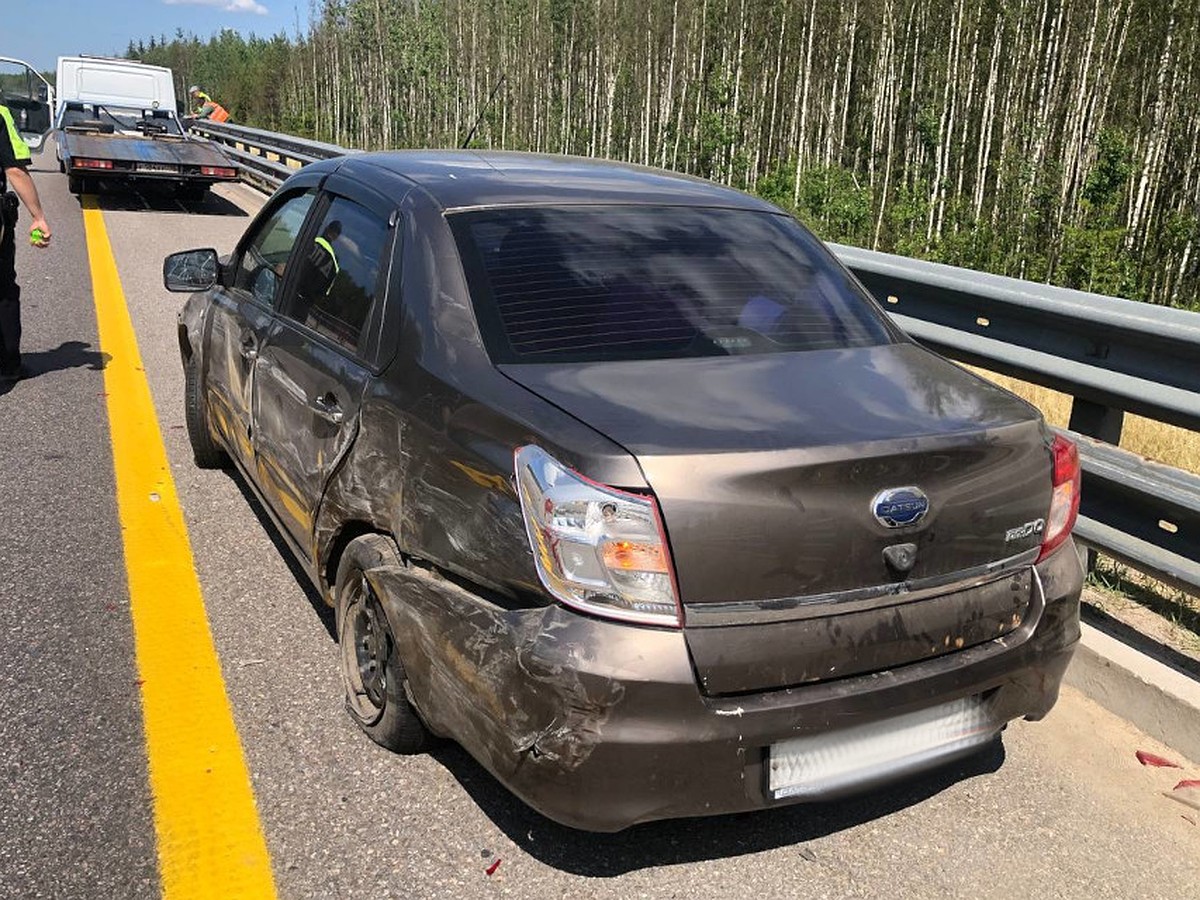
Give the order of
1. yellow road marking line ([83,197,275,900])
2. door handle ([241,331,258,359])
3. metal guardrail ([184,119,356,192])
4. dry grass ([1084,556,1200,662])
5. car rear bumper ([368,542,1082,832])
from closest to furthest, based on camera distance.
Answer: car rear bumper ([368,542,1082,832]) < yellow road marking line ([83,197,275,900]) < dry grass ([1084,556,1200,662]) < door handle ([241,331,258,359]) < metal guardrail ([184,119,356,192])

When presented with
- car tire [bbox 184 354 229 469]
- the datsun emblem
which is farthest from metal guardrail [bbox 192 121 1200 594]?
car tire [bbox 184 354 229 469]

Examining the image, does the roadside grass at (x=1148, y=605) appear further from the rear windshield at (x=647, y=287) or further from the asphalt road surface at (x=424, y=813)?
the rear windshield at (x=647, y=287)

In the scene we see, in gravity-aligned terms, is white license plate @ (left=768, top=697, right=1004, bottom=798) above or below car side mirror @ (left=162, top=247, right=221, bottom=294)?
below

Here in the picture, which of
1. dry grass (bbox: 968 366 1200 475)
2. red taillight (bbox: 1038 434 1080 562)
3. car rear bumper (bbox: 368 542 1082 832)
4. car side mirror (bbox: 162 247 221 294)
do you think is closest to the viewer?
car rear bumper (bbox: 368 542 1082 832)

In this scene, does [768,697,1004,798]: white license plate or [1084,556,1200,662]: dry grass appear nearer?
[768,697,1004,798]: white license plate

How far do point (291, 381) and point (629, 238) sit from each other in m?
1.22

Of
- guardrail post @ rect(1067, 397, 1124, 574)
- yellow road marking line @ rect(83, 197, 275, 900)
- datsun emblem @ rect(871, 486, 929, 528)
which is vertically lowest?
yellow road marking line @ rect(83, 197, 275, 900)

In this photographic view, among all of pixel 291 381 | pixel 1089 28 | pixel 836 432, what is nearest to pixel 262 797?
pixel 291 381

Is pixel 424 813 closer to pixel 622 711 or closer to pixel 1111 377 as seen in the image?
pixel 622 711

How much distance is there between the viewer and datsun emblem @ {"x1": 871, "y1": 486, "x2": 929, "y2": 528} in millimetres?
2229

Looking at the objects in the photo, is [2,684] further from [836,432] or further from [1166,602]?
[1166,602]

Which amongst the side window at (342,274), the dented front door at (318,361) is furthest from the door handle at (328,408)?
the side window at (342,274)

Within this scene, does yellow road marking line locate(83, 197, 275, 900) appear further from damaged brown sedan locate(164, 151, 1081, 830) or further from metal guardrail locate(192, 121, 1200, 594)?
metal guardrail locate(192, 121, 1200, 594)

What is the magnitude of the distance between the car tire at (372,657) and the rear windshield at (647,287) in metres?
0.70
